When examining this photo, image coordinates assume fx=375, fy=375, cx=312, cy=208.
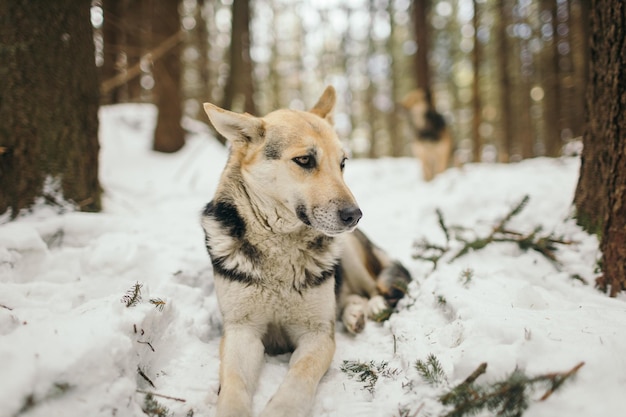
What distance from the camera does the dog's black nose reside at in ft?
7.55

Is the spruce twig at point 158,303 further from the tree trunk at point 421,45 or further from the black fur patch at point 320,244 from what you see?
the tree trunk at point 421,45

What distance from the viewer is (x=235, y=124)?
8.75 ft

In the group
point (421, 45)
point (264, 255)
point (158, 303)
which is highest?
point (421, 45)

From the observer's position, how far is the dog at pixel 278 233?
2.39 metres

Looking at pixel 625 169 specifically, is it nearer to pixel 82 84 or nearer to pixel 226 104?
pixel 82 84

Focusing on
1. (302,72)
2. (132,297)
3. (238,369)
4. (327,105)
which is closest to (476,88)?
(327,105)

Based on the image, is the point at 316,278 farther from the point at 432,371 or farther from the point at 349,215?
the point at 432,371

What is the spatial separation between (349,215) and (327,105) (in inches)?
57.4

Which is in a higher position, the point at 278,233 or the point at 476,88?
the point at 476,88

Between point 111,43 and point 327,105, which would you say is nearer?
point 327,105

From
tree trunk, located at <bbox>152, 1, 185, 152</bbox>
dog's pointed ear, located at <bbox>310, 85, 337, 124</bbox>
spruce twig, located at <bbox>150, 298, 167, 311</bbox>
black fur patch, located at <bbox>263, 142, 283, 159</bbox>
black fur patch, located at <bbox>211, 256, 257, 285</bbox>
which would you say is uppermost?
tree trunk, located at <bbox>152, 1, 185, 152</bbox>

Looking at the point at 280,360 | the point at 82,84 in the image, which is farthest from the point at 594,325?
the point at 82,84

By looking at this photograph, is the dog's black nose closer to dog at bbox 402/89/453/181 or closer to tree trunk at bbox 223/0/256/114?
dog at bbox 402/89/453/181

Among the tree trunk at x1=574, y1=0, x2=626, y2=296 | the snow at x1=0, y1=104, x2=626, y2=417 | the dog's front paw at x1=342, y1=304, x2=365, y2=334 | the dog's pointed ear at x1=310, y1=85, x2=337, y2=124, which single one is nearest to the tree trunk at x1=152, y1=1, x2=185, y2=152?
the snow at x1=0, y1=104, x2=626, y2=417
